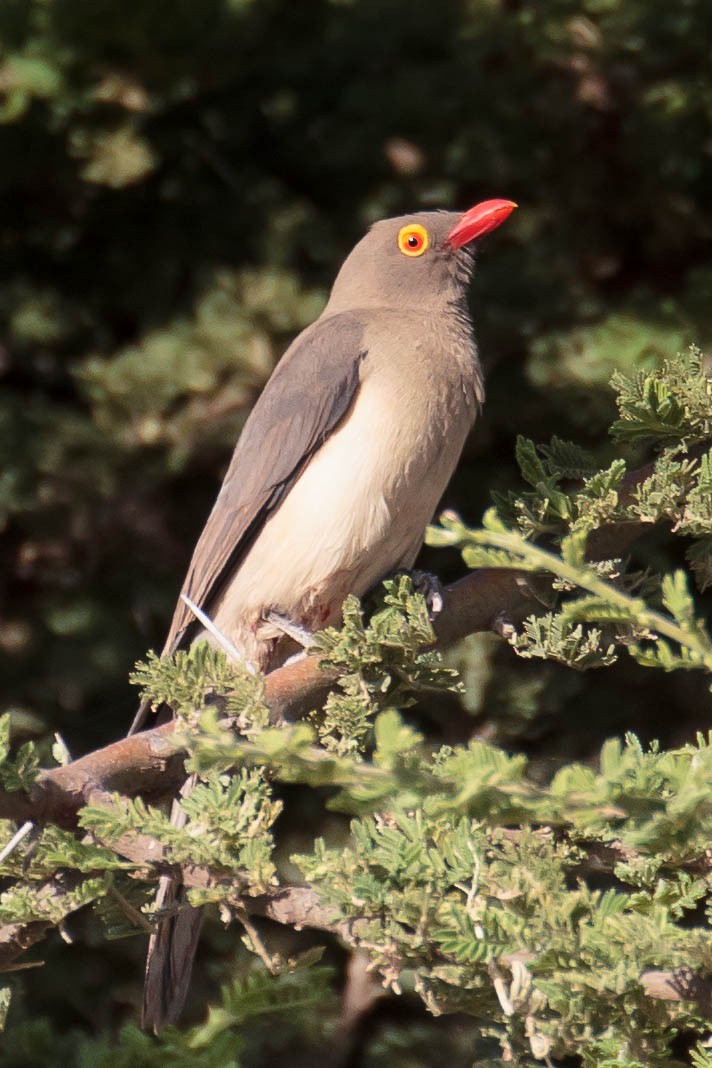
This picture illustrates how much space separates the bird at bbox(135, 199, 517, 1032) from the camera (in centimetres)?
365

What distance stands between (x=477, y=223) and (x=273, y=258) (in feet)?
3.31

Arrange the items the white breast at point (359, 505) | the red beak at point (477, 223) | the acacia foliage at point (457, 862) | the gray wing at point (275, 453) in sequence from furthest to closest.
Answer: the red beak at point (477, 223) < the gray wing at point (275, 453) < the white breast at point (359, 505) < the acacia foliage at point (457, 862)

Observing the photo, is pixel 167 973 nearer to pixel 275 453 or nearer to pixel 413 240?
pixel 275 453

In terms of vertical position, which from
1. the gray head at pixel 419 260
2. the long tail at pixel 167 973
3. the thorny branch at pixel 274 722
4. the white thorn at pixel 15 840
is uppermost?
the gray head at pixel 419 260

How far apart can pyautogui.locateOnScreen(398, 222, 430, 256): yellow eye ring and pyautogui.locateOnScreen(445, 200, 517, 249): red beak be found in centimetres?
8

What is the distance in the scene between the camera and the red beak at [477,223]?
437 cm

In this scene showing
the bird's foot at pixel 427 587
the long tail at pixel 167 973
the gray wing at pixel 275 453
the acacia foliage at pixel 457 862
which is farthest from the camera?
the gray wing at pixel 275 453

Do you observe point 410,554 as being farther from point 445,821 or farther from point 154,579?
point 445,821

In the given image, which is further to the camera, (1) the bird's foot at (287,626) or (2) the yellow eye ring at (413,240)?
(2) the yellow eye ring at (413,240)

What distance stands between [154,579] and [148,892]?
282cm

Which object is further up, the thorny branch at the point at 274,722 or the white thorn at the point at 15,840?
the white thorn at the point at 15,840

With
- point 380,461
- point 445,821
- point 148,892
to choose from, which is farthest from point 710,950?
point 380,461

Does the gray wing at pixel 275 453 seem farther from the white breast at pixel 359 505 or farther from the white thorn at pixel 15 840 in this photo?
the white thorn at pixel 15 840

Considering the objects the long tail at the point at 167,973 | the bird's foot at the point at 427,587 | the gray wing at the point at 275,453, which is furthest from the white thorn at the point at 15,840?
the gray wing at the point at 275,453
